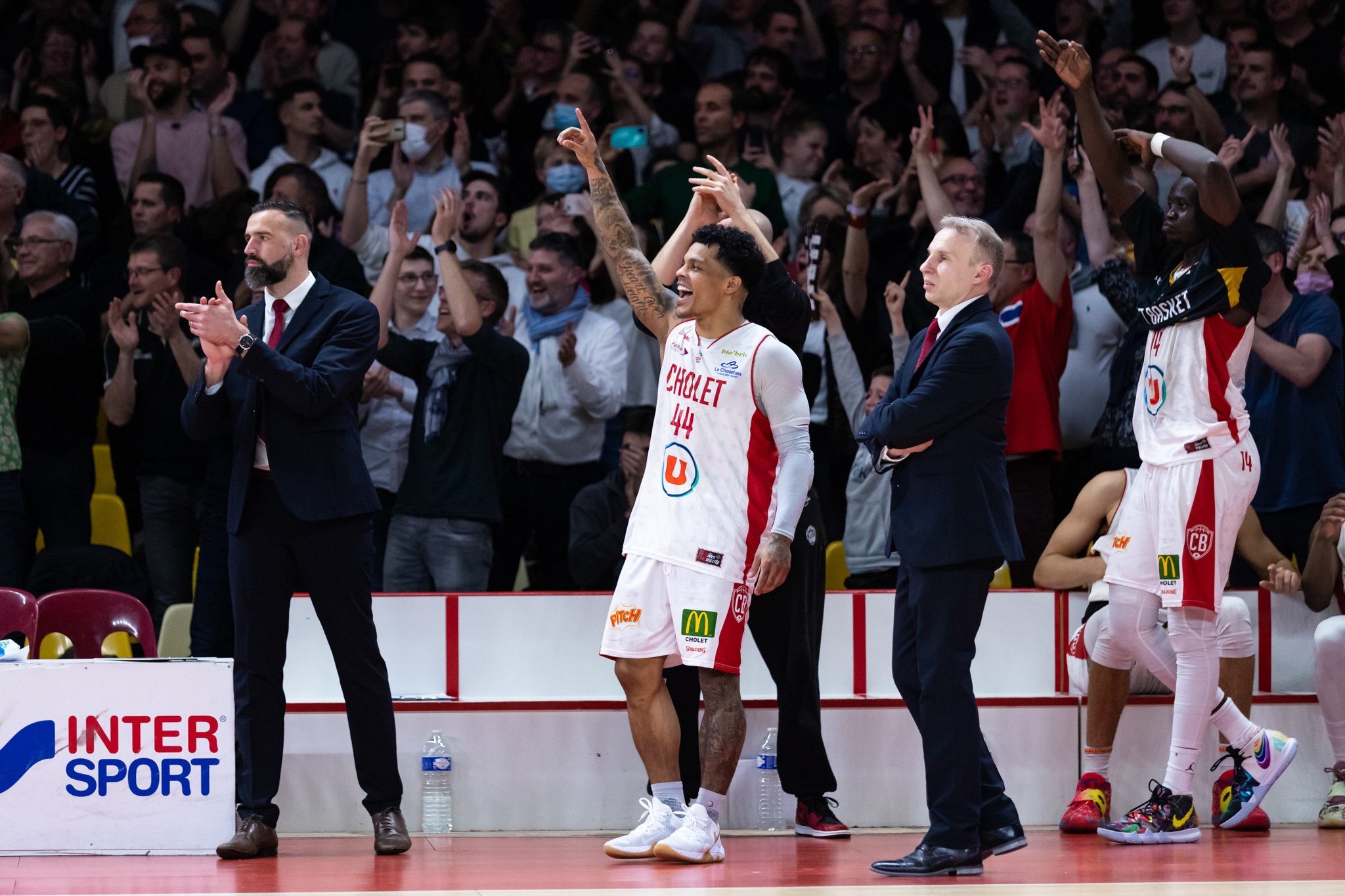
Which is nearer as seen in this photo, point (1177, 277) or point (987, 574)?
point (987, 574)

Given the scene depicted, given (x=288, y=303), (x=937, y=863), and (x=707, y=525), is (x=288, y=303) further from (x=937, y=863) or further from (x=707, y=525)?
(x=937, y=863)

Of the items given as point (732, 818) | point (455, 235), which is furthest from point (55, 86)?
point (732, 818)

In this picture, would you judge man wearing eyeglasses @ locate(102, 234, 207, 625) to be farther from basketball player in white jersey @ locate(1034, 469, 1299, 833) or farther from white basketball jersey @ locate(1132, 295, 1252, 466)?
white basketball jersey @ locate(1132, 295, 1252, 466)

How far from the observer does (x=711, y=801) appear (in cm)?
518

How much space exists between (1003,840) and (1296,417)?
322 centimetres

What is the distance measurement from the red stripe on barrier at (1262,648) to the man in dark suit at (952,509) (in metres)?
2.13

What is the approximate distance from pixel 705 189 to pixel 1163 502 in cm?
210

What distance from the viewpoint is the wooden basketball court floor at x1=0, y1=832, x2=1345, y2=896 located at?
4492 mm

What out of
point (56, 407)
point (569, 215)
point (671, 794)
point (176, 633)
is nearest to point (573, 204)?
point (569, 215)

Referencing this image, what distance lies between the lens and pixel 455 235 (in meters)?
8.83

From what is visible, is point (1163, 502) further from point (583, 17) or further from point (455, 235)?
point (583, 17)

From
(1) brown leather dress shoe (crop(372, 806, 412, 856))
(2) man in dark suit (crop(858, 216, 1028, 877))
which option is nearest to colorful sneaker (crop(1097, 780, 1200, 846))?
(2) man in dark suit (crop(858, 216, 1028, 877))

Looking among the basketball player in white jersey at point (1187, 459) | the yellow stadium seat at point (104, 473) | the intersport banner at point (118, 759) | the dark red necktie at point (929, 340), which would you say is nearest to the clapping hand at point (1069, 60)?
the basketball player in white jersey at point (1187, 459)

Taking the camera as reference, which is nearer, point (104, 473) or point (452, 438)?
point (452, 438)
